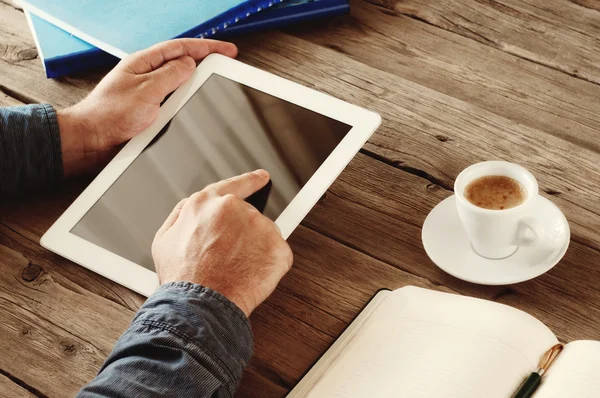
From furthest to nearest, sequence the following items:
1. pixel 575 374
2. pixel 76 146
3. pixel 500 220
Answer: pixel 76 146
pixel 500 220
pixel 575 374

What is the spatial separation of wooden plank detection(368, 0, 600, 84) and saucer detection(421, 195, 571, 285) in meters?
0.32

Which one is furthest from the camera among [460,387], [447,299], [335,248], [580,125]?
[580,125]

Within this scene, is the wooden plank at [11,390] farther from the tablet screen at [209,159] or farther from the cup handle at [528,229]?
the cup handle at [528,229]

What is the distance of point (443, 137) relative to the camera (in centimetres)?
106

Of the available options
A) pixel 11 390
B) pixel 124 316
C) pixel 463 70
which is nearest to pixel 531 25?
pixel 463 70

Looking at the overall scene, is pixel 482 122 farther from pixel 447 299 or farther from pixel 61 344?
pixel 61 344

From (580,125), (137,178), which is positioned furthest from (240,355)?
(580,125)

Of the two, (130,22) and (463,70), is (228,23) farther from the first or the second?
(463,70)

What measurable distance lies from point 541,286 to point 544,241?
6cm

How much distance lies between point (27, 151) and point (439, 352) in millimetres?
638

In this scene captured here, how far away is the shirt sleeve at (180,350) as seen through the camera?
0.75 metres

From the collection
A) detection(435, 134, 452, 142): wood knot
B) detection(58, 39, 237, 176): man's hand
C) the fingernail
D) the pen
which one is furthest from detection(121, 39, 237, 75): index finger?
the pen

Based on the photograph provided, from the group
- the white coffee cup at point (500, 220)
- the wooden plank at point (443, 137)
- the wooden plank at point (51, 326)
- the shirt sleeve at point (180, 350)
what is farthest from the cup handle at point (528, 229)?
the wooden plank at point (51, 326)

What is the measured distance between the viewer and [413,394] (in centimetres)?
73
